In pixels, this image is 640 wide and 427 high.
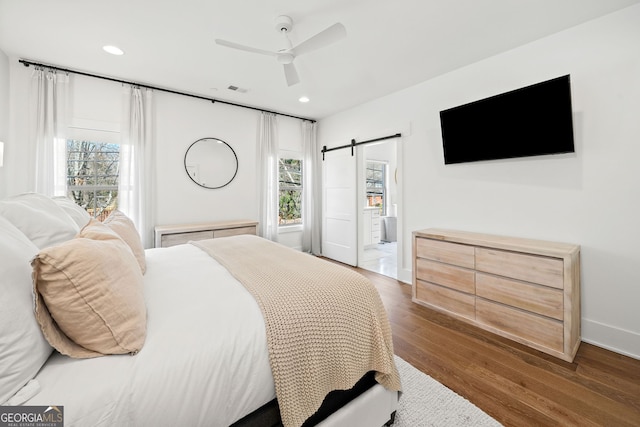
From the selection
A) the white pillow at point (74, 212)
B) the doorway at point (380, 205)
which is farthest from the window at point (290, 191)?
the white pillow at point (74, 212)

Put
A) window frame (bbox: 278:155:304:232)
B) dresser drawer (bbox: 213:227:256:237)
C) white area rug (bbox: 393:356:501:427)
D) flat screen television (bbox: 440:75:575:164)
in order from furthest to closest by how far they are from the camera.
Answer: window frame (bbox: 278:155:304:232) → dresser drawer (bbox: 213:227:256:237) → flat screen television (bbox: 440:75:575:164) → white area rug (bbox: 393:356:501:427)

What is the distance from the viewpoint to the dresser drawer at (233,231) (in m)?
3.65

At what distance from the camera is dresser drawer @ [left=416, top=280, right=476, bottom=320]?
8.18ft

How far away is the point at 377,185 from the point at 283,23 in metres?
5.40

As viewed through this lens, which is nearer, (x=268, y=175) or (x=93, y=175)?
(x=93, y=175)

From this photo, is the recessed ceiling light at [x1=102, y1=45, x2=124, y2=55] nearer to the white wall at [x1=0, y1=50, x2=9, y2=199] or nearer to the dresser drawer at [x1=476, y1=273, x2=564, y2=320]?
the white wall at [x1=0, y1=50, x2=9, y2=199]

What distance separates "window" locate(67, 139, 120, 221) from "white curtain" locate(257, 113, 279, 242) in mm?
1960

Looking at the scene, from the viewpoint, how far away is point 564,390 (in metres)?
1.64

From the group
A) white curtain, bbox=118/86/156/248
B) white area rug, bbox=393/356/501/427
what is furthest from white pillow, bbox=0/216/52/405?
white curtain, bbox=118/86/156/248

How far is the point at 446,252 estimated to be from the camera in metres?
2.67

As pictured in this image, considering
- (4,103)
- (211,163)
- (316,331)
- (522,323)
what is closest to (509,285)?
(522,323)

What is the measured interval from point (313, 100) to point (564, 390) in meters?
4.06

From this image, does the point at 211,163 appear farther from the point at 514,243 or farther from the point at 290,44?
the point at 514,243

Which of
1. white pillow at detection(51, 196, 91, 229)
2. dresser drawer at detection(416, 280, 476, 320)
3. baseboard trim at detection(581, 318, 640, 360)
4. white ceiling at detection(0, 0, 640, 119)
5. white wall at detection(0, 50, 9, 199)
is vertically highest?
white ceiling at detection(0, 0, 640, 119)
